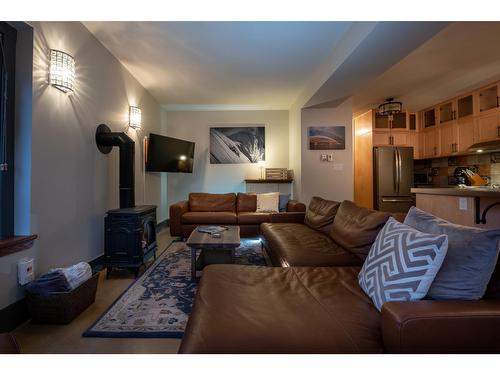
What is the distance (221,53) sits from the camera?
2.90 meters

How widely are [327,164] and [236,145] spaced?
6.30 ft

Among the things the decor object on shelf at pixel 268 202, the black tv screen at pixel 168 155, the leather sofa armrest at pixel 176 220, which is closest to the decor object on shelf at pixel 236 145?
the black tv screen at pixel 168 155

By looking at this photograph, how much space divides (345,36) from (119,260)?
10.9ft

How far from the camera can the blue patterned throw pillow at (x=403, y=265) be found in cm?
93

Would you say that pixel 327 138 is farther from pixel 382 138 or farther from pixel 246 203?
pixel 246 203

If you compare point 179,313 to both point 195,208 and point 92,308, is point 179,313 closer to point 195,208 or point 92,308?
point 92,308

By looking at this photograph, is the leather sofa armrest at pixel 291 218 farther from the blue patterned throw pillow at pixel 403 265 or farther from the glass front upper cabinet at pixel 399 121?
the glass front upper cabinet at pixel 399 121

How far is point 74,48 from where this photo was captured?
2.28m

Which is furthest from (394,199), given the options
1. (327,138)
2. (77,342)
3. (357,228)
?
(77,342)

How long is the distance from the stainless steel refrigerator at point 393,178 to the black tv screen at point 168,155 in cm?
384

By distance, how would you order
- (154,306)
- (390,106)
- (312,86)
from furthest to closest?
(390,106)
(312,86)
(154,306)

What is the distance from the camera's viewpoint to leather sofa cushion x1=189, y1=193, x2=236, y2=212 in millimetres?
4492

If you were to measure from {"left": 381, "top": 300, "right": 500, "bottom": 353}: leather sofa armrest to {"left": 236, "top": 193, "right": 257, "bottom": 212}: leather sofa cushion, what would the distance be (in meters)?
3.74
